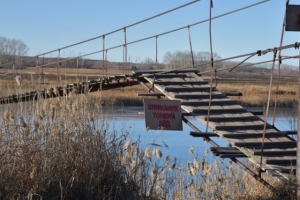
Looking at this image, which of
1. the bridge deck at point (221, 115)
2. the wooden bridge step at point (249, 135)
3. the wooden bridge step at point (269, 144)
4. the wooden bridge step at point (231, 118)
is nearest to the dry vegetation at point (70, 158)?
the bridge deck at point (221, 115)

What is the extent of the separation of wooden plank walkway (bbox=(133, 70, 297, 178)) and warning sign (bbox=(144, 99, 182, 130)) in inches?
15.3

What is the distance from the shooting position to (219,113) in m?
11.1

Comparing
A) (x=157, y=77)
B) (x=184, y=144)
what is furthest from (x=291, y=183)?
(x=184, y=144)

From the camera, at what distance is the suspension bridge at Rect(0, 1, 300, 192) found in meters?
9.11

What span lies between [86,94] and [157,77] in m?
3.81

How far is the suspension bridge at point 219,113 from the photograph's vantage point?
911 centimetres

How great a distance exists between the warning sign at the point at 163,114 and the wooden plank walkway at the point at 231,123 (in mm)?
388

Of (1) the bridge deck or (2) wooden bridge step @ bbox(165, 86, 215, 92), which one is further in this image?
(2) wooden bridge step @ bbox(165, 86, 215, 92)

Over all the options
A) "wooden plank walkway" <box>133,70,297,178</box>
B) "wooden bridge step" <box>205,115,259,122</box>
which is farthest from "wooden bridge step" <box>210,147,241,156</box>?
"wooden bridge step" <box>205,115,259,122</box>

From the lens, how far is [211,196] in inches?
392

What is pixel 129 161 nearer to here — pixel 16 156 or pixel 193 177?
pixel 16 156

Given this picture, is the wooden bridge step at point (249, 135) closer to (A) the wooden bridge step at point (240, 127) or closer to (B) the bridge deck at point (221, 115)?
(B) the bridge deck at point (221, 115)

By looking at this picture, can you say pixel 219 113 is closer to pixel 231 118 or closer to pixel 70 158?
pixel 231 118

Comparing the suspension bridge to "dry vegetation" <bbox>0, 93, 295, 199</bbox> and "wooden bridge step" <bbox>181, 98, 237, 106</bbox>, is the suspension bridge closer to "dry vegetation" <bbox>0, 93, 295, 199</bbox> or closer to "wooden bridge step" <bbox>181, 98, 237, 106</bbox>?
"wooden bridge step" <bbox>181, 98, 237, 106</bbox>
